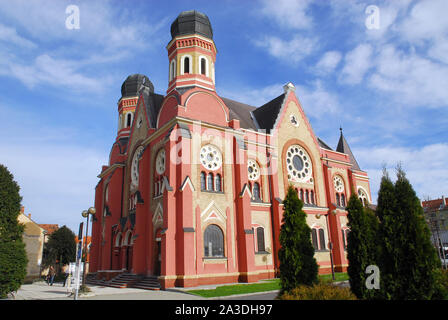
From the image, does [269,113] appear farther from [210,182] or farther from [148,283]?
[148,283]

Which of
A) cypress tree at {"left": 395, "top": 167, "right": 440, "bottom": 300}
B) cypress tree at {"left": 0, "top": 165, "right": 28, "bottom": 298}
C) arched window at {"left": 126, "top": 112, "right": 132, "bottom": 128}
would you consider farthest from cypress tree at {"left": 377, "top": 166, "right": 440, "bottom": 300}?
arched window at {"left": 126, "top": 112, "right": 132, "bottom": 128}

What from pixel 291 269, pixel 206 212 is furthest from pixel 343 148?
pixel 291 269

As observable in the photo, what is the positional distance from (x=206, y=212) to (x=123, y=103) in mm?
22473

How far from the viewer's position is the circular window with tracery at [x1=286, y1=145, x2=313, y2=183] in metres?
31.2

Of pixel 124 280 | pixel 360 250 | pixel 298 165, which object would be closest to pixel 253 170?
pixel 298 165

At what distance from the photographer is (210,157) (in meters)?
25.5

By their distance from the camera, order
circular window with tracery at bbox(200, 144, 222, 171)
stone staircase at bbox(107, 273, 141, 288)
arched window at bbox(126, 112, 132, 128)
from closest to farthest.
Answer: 1. stone staircase at bbox(107, 273, 141, 288)
2. circular window with tracery at bbox(200, 144, 222, 171)
3. arched window at bbox(126, 112, 132, 128)

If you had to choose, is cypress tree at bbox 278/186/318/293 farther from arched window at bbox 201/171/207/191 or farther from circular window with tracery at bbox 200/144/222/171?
circular window with tracery at bbox 200/144/222/171

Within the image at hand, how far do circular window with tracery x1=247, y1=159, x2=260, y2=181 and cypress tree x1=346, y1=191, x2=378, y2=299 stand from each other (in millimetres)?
15120

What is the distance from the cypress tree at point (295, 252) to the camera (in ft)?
42.6

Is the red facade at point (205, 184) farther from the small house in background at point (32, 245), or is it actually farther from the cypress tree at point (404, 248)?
the small house in background at point (32, 245)

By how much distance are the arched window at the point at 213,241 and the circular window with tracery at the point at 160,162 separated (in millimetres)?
6543

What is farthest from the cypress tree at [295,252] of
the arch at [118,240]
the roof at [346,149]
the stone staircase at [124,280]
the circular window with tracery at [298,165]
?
the roof at [346,149]

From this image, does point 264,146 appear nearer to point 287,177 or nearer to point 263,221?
point 287,177
